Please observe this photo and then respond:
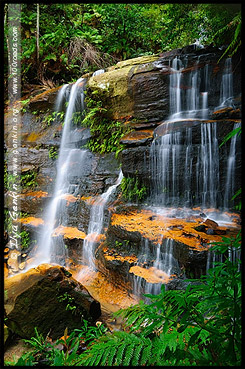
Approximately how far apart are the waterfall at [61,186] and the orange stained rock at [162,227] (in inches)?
88.7

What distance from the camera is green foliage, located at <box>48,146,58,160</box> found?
8516 mm

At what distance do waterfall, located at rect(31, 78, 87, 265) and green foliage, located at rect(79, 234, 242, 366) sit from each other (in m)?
5.04

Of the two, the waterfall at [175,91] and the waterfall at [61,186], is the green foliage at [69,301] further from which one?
the waterfall at [175,91]

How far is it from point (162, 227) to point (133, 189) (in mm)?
1733

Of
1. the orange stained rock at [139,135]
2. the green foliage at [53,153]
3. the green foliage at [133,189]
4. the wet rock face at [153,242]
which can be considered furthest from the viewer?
the green foliage at [53,153]

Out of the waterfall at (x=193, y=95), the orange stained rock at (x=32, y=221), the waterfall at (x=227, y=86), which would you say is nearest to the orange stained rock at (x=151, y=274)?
the orange stained rock at (x=32, y=221)

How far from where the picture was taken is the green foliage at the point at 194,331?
112 centimetres

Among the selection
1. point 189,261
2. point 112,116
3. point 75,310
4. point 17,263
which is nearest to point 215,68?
point 112,116

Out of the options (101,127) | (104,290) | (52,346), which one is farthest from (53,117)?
(52,346)

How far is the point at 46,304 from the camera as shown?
343 cm

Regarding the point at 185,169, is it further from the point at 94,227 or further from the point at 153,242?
the point at 94,227

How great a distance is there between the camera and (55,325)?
334cm

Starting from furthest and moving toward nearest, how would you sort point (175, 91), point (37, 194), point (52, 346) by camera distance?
point (37, 194), point (175, 91), point (52, 346)
